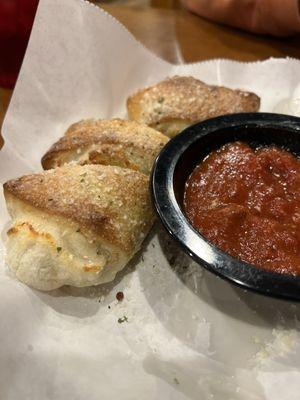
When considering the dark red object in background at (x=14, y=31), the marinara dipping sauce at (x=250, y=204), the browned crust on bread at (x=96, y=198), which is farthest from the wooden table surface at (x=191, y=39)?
the browned crust on bread at (x=96, y=198)

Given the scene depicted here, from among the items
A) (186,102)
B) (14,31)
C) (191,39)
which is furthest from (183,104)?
(191,39)

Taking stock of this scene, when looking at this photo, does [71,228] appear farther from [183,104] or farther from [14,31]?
[14,31]

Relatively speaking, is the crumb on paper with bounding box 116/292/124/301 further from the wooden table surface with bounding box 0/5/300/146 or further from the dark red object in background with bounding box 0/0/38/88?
the wooden table surface with bounding box 0/5/300/146

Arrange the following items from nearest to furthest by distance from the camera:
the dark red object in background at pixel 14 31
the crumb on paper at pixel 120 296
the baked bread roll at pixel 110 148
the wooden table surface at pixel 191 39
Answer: the crumb on paper at pixel 120 296, the baked bread roll at pixel 110 148, the dark red object in background at pixel 14 31, the wooden table surface at pixel 191 39

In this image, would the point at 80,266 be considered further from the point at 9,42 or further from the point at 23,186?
the point at 9,42

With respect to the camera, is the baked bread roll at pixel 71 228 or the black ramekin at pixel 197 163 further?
the baked bread roll at pixel 71 228

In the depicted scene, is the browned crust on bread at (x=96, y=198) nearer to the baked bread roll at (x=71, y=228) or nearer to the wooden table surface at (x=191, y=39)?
the baked bread roll at (x=71, y=228)

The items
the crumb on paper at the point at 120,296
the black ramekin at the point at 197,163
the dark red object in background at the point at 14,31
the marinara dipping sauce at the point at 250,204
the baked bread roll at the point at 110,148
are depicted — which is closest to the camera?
the black ramekin at the point at 197,163

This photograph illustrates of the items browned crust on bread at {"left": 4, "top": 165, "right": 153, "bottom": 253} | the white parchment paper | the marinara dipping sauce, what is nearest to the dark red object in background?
the white parchment paper
